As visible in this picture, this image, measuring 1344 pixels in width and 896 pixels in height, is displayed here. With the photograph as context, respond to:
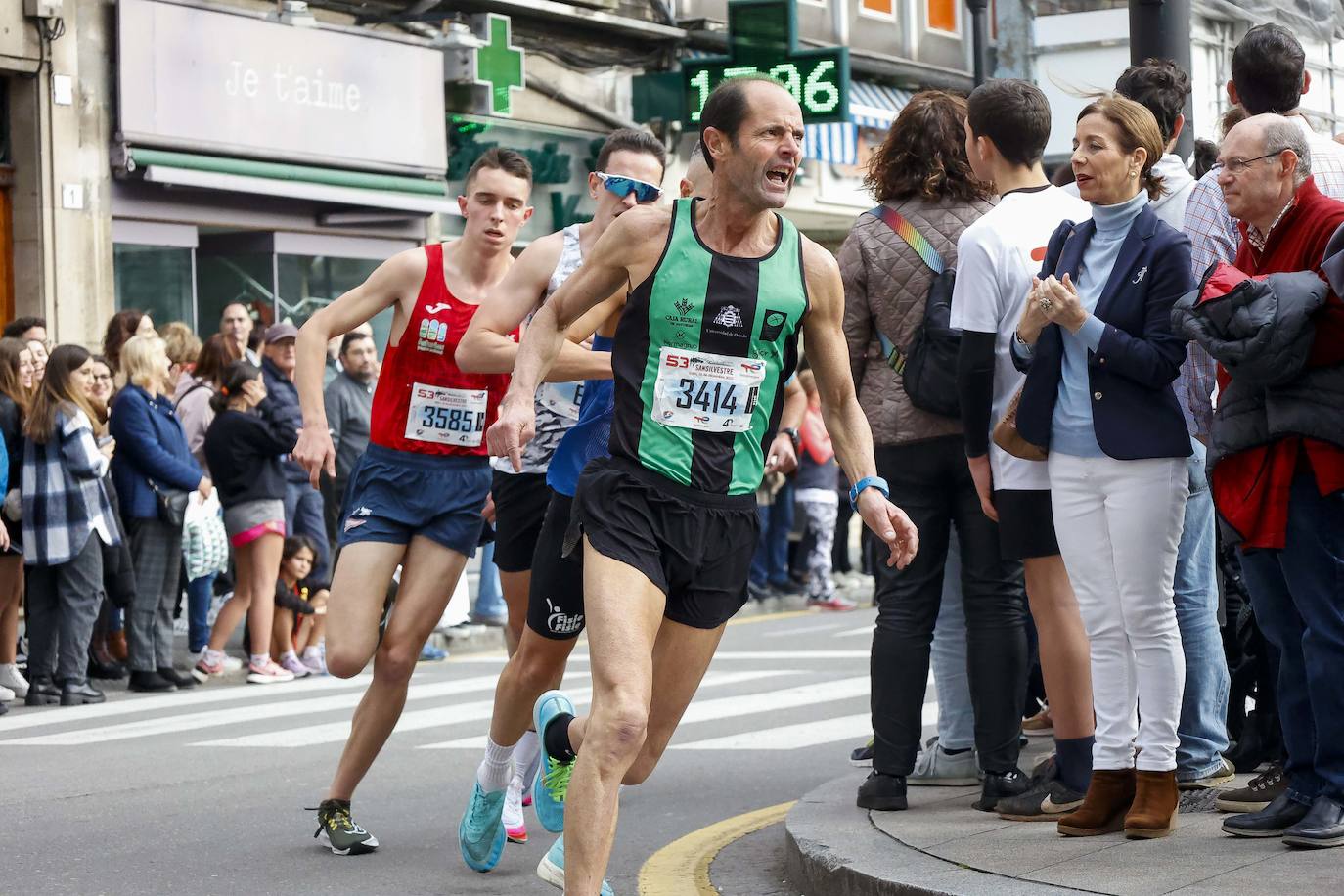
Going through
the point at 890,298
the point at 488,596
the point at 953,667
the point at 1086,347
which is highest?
the point at 890,298

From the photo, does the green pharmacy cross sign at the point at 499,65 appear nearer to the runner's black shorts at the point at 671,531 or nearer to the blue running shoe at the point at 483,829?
the blue running shoe at the point at 483,829

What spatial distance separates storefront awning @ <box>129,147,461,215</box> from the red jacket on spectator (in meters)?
13.3

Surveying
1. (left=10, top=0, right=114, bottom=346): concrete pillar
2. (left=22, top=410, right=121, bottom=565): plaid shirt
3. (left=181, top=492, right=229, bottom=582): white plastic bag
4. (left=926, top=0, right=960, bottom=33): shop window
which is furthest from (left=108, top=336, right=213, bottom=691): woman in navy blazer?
(left=926, top=0, right=960, bottom=33): shop window

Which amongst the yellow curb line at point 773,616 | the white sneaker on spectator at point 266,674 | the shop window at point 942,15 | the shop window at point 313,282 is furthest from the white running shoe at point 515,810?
the shop window at point 942,15

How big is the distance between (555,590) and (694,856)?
50.3 inches

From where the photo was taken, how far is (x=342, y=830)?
6.79 m

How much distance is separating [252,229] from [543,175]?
4.04m

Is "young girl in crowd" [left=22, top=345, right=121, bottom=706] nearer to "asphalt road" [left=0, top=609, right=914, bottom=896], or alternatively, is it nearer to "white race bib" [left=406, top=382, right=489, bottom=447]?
"asphalt road" [left=0, top=609, right=914, bottom=896]

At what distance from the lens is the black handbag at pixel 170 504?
40.9ft

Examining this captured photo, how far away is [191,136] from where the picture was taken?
58.9 feet

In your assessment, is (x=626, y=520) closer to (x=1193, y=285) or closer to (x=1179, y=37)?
(x=1193, y=285)

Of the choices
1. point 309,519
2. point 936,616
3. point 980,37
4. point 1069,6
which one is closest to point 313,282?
point 309,519

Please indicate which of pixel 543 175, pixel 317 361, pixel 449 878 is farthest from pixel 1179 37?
pixel 543 175

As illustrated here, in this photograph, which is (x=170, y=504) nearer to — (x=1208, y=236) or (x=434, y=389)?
(x=434, y=389)
